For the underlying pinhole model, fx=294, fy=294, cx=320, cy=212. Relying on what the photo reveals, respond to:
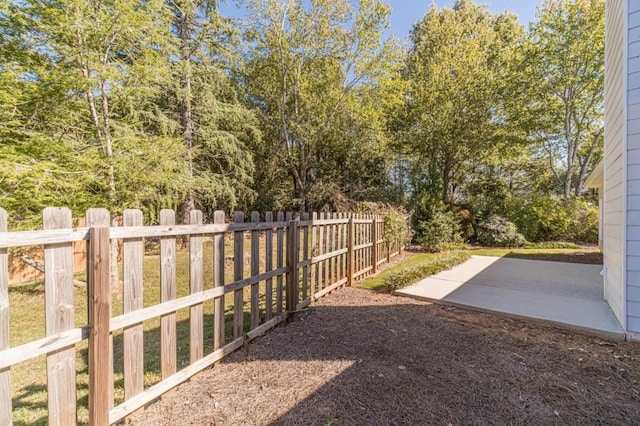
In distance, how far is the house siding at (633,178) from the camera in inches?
128

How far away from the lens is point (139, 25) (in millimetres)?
4977

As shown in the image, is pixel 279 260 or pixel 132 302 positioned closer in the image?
pixel 132 302

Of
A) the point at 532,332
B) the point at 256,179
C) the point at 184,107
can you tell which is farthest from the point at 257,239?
the point at 256,179

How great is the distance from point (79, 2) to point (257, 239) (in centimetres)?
458

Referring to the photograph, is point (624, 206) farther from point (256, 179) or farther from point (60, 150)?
point (256, 179)

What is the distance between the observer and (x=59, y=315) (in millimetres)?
1649

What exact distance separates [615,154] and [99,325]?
594cm

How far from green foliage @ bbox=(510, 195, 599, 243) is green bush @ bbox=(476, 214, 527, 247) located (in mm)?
756

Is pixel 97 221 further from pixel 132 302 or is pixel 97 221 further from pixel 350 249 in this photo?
pixel 350 249

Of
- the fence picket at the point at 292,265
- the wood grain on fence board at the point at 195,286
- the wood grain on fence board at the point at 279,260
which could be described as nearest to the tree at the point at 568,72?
the fence picket at the point at 292,265

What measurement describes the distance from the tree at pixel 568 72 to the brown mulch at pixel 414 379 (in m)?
13.2

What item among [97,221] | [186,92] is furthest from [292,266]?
[186,92]

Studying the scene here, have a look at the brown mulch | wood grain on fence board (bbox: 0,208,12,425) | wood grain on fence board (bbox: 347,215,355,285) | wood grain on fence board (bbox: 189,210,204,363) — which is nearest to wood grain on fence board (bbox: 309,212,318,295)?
the brown mulch

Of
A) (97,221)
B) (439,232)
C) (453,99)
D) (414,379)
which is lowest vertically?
(414,379)
